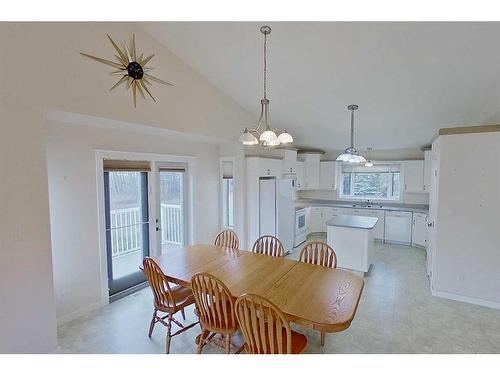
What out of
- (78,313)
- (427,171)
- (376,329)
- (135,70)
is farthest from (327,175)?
(78,313)

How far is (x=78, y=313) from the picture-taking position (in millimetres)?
3086

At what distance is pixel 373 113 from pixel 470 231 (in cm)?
212

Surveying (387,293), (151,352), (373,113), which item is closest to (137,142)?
(151,352)

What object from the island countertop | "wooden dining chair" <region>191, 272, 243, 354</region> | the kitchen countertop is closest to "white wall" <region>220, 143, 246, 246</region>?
the island countertop

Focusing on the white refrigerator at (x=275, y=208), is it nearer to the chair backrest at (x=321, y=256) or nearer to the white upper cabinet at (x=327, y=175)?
the chair backrest at (x=321, y=256)

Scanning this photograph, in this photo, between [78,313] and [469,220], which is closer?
[78,313]

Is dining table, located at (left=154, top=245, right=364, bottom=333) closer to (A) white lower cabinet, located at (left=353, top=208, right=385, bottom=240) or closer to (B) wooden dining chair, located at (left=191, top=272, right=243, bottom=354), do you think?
(B) wooden dining chair, located at (left=191, top=272, right=243, bottom=354)

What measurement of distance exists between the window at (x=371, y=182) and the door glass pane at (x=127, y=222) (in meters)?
5.19

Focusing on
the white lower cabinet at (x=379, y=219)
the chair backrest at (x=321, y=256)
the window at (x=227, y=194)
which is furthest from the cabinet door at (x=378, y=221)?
the chair backrest at (x=321, y=256)

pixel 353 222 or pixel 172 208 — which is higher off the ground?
pixel 172 208

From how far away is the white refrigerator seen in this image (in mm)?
4836

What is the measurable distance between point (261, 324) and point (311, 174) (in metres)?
5.55

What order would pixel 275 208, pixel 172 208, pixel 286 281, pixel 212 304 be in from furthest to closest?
pixel 275 208 < pixel 172 208 < pixel 286 281 < pixel 212 304

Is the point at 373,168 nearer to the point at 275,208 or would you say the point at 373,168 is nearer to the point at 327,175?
the point at 327,175
